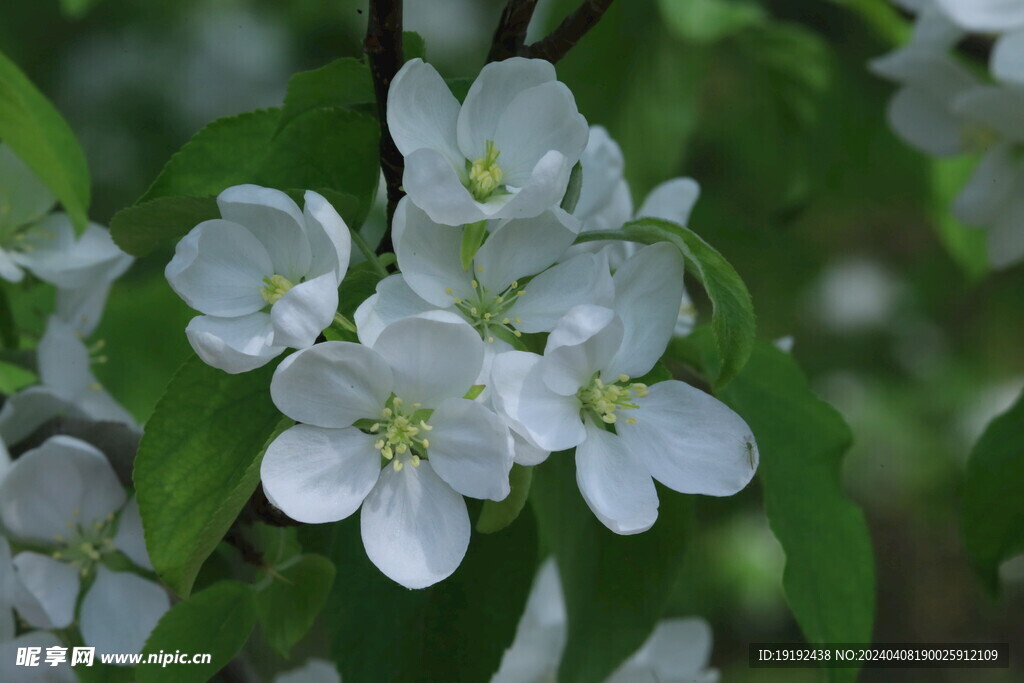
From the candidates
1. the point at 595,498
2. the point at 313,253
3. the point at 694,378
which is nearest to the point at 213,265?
the point at 313,253

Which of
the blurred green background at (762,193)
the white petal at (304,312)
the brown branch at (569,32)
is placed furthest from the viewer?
the blurred green background at (762,193)

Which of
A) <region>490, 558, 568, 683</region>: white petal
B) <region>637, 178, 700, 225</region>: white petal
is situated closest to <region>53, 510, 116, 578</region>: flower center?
<region>490, 558, 568, 683</region>: white petal

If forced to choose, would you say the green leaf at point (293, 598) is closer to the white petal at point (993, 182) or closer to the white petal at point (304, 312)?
the white petal at point (304, 312)

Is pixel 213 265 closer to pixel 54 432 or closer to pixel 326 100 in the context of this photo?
pixel 326 100

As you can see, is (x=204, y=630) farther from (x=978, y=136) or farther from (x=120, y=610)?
(x=978, y=136)

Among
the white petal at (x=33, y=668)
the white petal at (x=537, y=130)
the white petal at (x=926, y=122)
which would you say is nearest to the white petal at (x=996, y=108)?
the white petal at (x=926, y=122)

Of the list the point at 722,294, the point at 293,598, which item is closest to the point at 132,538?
the point at 293,598
